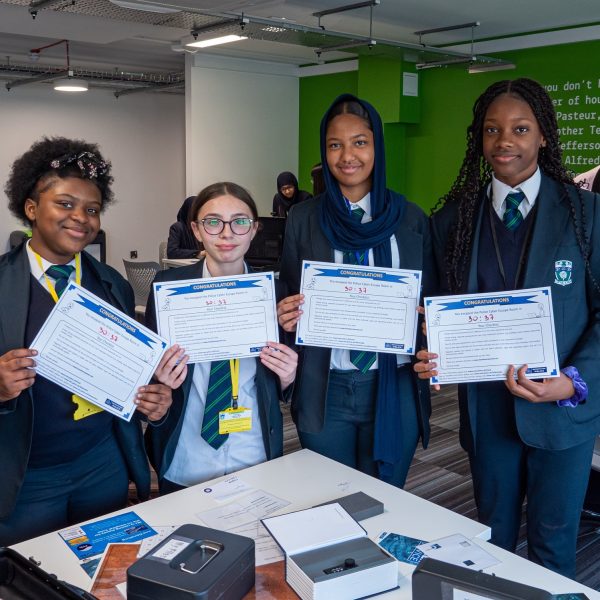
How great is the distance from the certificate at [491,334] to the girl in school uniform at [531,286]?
5 cm

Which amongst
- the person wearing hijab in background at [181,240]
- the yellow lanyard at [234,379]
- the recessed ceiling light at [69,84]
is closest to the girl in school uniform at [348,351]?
the yellow lanyard at [234,379]

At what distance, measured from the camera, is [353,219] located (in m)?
2.42

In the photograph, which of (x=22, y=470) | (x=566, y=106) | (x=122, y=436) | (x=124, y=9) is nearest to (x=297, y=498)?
(x=122, y=436)

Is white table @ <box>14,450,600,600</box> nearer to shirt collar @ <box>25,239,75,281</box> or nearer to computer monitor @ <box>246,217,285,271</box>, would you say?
shirt collar @ <box>25,239,75,281</box>

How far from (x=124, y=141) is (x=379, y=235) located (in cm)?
1091

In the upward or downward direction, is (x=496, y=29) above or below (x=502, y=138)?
above

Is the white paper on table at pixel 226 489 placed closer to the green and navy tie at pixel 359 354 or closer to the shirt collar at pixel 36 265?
the green and navy tie at pixel 359 354

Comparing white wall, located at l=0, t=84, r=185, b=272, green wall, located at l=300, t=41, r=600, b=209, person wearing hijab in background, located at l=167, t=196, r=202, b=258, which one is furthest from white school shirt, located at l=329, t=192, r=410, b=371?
white wall, located at l=0, t=84, r=185, b=272

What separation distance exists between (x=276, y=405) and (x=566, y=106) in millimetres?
7234

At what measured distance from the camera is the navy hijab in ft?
7.83

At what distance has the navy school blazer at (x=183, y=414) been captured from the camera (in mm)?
2287

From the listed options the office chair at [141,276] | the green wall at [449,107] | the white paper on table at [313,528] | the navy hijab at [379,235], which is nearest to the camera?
the white paper on table at [313,528]

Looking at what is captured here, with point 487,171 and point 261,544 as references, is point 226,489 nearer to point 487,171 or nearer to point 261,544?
point 261,544

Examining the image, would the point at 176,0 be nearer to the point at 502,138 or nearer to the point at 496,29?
the point at 496,29
